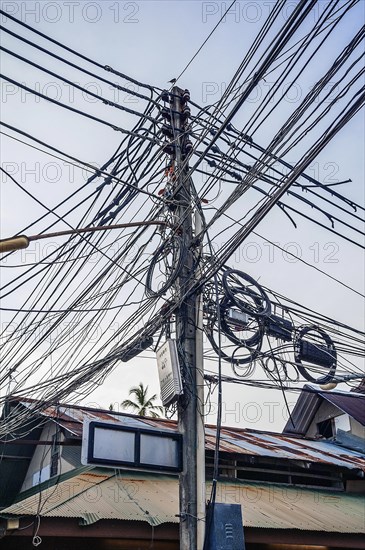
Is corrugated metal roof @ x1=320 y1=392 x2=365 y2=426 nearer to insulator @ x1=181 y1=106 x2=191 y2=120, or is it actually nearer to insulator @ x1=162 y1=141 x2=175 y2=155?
insulator @ x1=162 y1=141 x2=175 y2=155

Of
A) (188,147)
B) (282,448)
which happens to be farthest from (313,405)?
(188,147)

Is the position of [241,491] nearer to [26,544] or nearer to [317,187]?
[26,544]

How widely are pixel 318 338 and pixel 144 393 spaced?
26011 millimetres

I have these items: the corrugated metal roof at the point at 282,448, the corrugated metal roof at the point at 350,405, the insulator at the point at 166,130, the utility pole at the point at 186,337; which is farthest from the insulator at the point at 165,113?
the corrugated metal roof at the point at 350,405

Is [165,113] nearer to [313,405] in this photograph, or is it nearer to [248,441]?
[248,441]

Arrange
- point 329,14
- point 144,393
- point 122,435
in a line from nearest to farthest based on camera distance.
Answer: point 329,14
point 122,435
point 144,393

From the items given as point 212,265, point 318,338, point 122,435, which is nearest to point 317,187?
point 212,265

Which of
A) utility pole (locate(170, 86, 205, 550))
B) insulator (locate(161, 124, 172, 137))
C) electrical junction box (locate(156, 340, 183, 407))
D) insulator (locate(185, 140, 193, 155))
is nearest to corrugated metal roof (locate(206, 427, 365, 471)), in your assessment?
utility pole (locate(170, 86, 205, 550))

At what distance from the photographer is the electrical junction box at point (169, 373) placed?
6.17 m

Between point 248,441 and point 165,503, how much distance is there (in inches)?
140

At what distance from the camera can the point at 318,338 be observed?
7969 millimetres

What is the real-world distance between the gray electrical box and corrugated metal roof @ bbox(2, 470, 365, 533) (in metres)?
1.40

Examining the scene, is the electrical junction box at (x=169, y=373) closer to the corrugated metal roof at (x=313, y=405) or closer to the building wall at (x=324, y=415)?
the corrugated metal roof at (x=313, y=405)

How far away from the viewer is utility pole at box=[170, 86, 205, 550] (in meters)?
5.89
